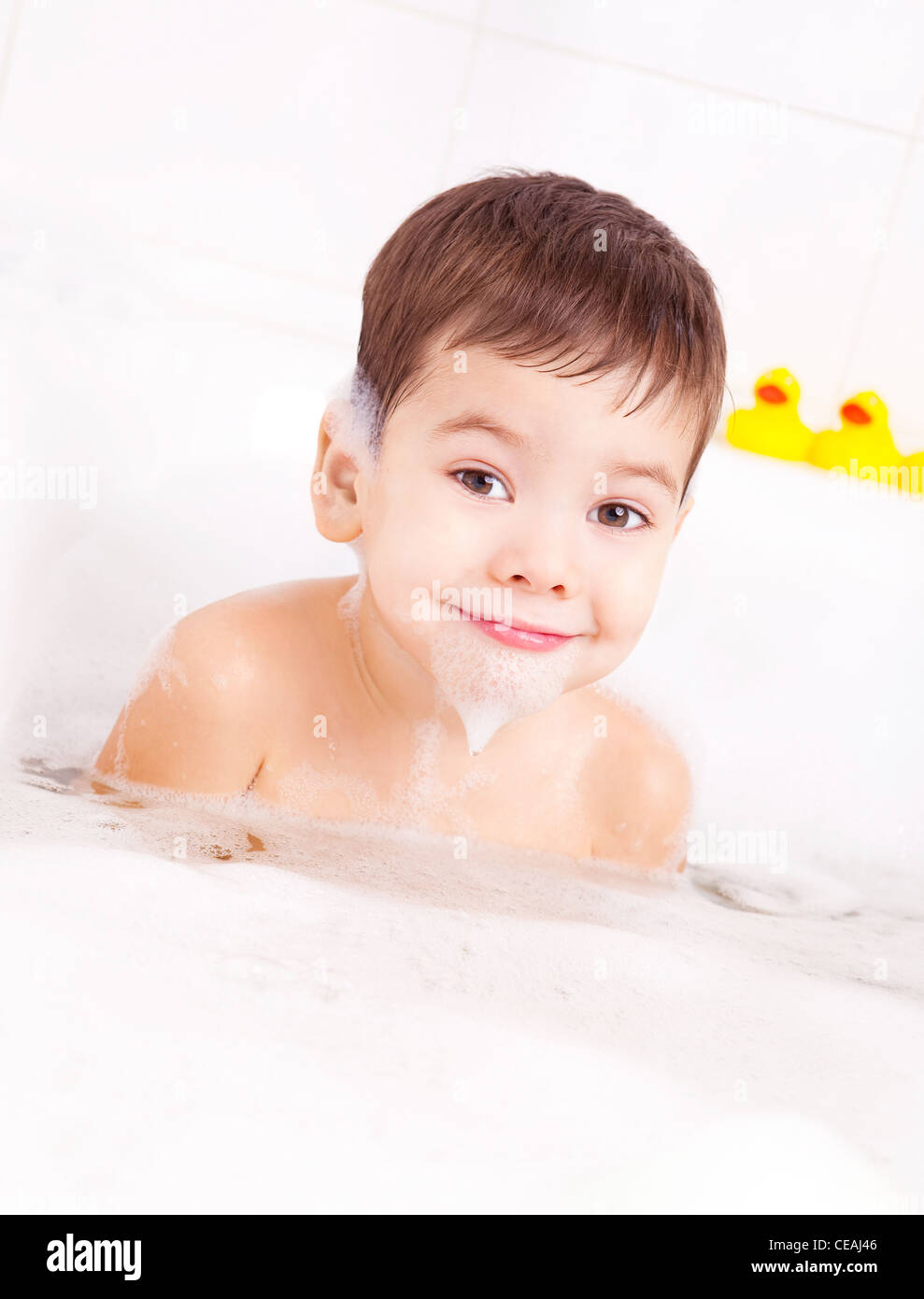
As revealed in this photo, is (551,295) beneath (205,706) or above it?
above

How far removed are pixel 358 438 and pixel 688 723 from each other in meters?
0.61

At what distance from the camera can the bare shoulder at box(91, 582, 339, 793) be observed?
106 centimetres

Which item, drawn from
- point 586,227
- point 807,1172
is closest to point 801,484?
point 586,227

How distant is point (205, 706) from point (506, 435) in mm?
379

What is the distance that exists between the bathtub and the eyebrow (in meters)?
0.32

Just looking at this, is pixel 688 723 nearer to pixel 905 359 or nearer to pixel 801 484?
pixel 801 484

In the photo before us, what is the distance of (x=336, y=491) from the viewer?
1021 mm

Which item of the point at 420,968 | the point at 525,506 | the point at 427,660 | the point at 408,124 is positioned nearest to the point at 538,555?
the point at 525,506

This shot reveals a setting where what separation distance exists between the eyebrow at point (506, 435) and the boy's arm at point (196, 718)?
30 cm

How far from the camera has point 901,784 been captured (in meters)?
1.42

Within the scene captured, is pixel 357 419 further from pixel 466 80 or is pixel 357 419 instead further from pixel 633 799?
pixel 466 80

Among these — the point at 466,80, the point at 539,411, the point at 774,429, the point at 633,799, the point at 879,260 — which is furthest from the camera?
the point at 879,260
